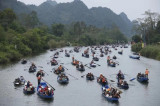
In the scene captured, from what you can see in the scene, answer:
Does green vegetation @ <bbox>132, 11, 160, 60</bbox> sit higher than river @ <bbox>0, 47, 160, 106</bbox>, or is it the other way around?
green vegetation @ <bbox>132, 11, 160, 60</bbox>

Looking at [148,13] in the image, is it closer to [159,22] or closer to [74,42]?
[159,22]

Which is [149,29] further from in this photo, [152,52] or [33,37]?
[33,37]

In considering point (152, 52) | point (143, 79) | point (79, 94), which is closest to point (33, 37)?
point (152, 52)

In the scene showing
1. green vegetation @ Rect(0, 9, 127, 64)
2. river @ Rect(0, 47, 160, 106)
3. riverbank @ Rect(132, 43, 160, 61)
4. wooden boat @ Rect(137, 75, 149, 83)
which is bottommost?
river @ Rect(0, 47, 160, 106)

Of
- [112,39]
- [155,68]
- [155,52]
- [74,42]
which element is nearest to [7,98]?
[155,68]

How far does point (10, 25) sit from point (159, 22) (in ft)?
196

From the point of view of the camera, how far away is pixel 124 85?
39.2 m

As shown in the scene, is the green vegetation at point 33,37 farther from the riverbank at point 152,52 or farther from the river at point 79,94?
the riverbank at point 152,52

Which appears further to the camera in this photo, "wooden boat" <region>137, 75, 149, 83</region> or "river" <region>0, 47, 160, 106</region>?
"wooden boat" <region>137, 75, 149, 83</region>

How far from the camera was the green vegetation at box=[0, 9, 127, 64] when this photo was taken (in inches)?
3002

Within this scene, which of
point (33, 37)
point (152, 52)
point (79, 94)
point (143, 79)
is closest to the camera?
point (79, 94)

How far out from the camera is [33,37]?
96.2m

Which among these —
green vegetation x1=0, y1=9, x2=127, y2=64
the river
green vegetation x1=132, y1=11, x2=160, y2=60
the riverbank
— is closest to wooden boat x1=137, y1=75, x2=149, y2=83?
the river

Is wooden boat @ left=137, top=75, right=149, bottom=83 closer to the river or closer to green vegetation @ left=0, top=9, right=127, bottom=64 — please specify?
the river
